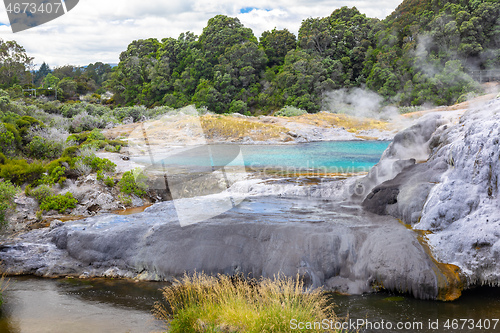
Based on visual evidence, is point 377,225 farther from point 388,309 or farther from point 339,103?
point 339,103

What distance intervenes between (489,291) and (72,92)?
63.3m

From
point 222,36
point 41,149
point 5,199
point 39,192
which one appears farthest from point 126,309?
point 222,36

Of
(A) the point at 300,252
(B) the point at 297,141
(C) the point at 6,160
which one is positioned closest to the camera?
(A) the point at 300,252

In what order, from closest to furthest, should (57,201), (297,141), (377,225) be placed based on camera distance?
(377,225), (57,201), (297,141)

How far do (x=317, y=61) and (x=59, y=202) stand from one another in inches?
1552

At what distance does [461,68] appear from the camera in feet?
127

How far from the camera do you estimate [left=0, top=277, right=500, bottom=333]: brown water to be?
202 inches

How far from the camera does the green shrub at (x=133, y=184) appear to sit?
11.6m

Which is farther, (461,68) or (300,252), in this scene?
(461,68)

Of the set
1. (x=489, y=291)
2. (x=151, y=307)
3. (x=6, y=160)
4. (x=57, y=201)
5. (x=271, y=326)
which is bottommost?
(x=489, y=291)

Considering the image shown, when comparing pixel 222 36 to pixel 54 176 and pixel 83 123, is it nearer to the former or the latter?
pixel 83 123

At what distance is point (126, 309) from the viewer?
18.7ft

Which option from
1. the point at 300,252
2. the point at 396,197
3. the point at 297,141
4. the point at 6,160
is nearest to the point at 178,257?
the point at 300,252

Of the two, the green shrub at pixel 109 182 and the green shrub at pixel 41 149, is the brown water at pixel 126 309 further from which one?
the green shrub at pixel 41 149
